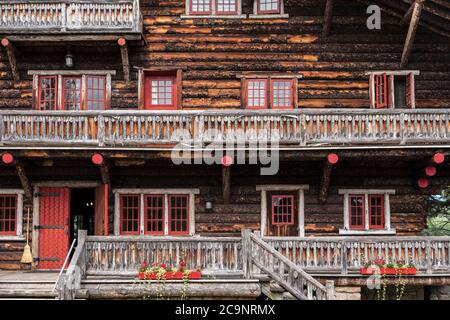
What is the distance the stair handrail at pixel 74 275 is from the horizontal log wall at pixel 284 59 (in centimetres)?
631

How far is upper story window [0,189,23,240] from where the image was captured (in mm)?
19141

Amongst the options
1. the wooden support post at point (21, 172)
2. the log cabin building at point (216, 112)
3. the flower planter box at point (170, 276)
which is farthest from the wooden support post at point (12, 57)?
the flower planter box at point (170, 276)

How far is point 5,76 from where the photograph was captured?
1972 centimetres

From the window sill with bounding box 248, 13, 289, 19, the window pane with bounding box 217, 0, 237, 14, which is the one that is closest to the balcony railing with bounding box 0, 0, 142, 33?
the window pane with bounding box 217, 0, 237, 14

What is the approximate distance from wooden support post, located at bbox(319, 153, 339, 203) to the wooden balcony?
42 centimetres

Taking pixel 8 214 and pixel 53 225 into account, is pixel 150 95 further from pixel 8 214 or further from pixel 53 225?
pixel 8 214

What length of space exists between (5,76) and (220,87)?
25.2 ft

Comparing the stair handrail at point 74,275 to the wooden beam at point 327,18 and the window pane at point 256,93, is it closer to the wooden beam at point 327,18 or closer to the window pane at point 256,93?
the window pane at point 256,93

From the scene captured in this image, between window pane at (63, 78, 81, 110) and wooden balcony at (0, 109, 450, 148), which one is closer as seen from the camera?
wooden balcony at (0, 109, 450, 148)

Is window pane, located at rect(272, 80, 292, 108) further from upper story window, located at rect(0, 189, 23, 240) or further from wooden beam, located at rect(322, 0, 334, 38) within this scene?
upper story window, located at rect(0, 189, 23, 240)

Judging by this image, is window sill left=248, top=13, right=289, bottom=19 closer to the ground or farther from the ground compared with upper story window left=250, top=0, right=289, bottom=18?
closer to the ground

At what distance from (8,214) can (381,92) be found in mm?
13803

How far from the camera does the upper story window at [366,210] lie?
1909cm

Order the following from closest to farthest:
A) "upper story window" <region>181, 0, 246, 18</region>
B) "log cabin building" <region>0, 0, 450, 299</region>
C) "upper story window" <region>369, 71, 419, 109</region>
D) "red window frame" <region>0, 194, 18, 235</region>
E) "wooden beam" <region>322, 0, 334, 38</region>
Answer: "log cabin building" <region>0, 0, 450, 299</region>, "wooden beam" <region>322, 0, 334, 38</region>, "red window frame" <region>0, 194, 18, 235</region>, "upper story window" <region>369, 71, 419, 109</region>, "upper story window" <region>181, 0, 246, 18</region>
